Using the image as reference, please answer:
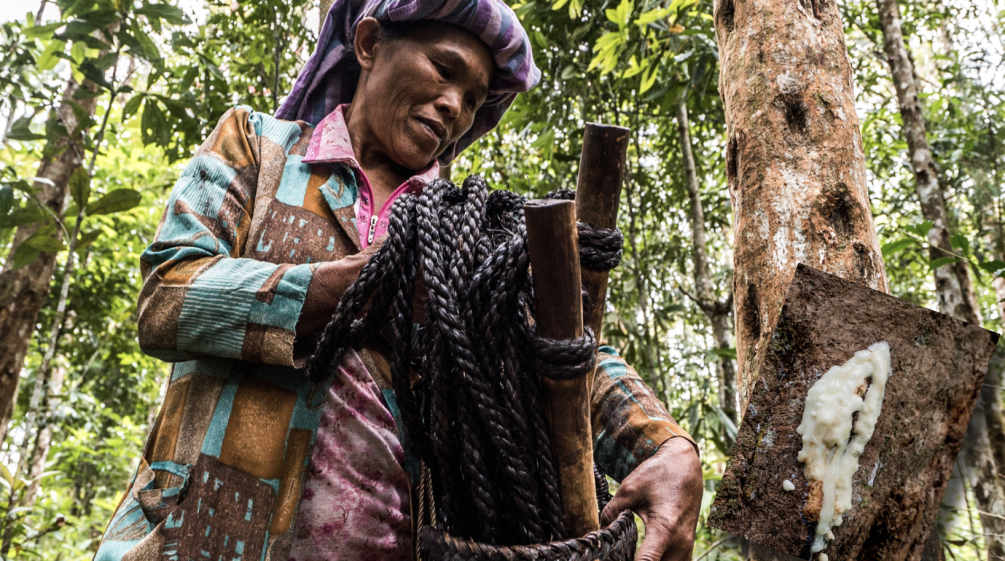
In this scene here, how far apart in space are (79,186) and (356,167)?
→ 1731mm

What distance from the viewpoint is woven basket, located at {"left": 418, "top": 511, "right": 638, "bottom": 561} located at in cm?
67

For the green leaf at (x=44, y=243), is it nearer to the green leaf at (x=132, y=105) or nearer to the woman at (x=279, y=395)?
the green leaf at (x=132, y=105)

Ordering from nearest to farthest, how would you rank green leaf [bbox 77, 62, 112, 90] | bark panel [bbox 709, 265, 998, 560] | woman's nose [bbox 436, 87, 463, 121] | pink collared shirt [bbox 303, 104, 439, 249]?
bark panel [bbox 709, 265, 998, 560]
pink collared shirt [bbox 303, 104, 439, 249]
woman's nose [bbox 436, 87, 463, 121]
green leaf [bbox 77, 62, 112, 90]

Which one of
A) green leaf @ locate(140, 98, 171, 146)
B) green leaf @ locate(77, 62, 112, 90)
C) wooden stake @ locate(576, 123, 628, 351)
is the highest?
green leaf @ locate(77, 62, 112, 90)

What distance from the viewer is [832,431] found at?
69 cm

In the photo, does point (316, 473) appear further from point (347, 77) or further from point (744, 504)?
point (347, 77)

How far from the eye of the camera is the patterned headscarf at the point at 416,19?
4.23 ft

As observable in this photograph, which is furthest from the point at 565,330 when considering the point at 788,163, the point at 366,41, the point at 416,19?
the point at 366,41

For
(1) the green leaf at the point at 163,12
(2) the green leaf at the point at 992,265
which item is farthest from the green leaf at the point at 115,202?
(2) the green leaf at the point at 992,265

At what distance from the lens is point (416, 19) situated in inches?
51.5

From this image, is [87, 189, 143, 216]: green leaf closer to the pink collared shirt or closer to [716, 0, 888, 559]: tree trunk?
the pink collared shirt

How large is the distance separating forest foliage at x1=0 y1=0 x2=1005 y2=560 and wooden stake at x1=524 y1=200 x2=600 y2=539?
15.9 inches

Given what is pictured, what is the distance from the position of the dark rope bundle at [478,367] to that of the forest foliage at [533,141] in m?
0.46

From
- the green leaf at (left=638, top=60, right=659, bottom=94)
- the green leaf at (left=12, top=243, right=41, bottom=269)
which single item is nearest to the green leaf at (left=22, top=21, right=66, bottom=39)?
the green leaf at (left=12, top=243, right=41, bottom=269)
